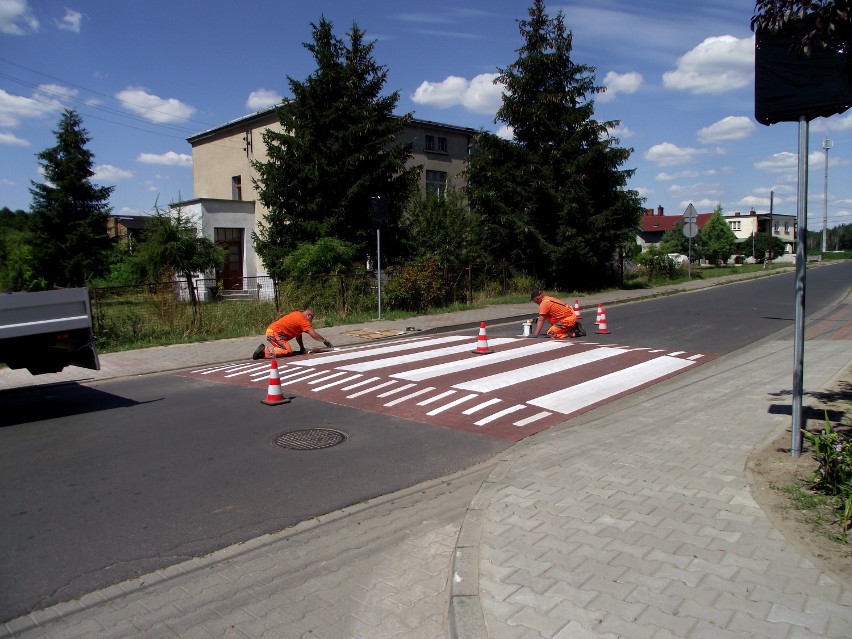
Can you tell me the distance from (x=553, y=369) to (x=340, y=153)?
55.1 ft

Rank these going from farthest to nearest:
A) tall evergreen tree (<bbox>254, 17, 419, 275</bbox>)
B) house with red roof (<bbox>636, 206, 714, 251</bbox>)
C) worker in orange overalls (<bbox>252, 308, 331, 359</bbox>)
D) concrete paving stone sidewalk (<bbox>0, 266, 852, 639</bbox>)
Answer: house with red roof (<bbox>636, 206, 714, 251</bbox>) < tall evergreen tree (<bbox>254, 17, 419, 275</bbox>) < worker in orange overalls (<bbox>252, 308, 331, 359</bbox>) < concrete paving stone sidewalk (<bbox>0, 266, 852, 639</bbox>)

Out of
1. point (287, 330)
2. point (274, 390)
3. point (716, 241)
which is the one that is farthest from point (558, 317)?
point (716, 241)

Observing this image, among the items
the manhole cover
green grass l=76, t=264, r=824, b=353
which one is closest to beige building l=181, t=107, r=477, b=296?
green grass l=76, t=264, r=824, b=353

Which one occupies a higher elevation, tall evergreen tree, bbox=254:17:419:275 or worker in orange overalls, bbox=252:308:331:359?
tall evergreen tree, bbox=254:17:419:275

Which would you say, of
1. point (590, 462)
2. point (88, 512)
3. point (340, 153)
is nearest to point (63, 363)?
point (88, 512)

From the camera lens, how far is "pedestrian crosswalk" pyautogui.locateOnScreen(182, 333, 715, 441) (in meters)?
8.10

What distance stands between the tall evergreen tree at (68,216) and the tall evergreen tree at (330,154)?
399 inches

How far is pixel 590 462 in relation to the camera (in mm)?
5754

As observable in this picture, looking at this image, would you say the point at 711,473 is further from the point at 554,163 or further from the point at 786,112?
the point at 554,163

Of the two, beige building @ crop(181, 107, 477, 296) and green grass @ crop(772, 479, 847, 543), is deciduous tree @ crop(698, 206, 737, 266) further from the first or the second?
green grass @ crop(772, 479, 847, 543)

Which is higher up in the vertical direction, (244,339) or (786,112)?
(786,112)

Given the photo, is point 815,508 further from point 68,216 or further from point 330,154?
Answer: point 68,216

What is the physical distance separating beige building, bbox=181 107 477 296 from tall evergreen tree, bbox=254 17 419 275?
10.9 feet

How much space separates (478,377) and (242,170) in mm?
30107
